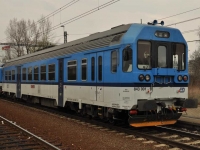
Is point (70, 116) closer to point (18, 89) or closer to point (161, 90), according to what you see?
point (161, 90)

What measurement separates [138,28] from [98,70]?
2288 millimetres

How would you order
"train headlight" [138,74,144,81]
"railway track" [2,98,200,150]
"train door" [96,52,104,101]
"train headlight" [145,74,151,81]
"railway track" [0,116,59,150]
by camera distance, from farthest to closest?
"train door" [96,52,104,101], "train headlight" [145,74,151,81], "train headlight" [138,74,144,81], "railway track" [2,98,200,150], "railway track" [0,116,59,150]

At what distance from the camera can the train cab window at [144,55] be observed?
963cm

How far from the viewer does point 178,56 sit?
1052cm

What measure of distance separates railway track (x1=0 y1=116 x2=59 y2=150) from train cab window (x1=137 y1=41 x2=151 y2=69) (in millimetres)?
3904

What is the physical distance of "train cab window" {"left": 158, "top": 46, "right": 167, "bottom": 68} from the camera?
10039mm

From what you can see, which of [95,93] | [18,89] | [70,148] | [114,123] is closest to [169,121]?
[114,123]

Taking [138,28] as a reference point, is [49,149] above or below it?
below

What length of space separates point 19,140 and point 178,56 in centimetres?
610

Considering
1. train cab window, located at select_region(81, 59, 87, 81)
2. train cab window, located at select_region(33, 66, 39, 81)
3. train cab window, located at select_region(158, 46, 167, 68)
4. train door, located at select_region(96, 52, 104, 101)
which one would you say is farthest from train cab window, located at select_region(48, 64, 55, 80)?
train cab window, located at select_region(158, 46, 167, 68)

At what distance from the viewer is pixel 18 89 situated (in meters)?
22.3

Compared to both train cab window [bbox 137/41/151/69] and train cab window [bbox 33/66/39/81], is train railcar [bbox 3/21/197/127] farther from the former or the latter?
train cab window [bbox 33/66/39/81]

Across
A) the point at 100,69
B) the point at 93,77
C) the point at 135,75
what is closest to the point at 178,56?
the point at 135,75

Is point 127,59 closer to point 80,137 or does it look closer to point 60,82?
point 80,137
